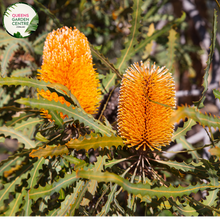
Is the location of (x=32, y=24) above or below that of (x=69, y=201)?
above

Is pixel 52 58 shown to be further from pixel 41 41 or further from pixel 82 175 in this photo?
pixel 41 41

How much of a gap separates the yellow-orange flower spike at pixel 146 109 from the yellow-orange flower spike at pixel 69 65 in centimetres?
13

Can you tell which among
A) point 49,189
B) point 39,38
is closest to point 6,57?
point 39,38

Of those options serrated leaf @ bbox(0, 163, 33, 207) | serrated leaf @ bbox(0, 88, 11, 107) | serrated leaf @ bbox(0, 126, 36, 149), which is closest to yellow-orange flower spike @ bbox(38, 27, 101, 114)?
serrated leaf @ bbox(0, 126, 36, 149)

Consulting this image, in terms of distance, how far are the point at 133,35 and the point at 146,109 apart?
0.33m

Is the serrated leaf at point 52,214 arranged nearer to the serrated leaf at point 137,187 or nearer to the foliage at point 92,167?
the foliage at point 92,167

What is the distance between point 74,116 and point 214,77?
1.04 metres

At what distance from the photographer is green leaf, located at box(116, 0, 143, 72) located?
2.43ft

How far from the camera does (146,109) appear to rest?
1.98ft

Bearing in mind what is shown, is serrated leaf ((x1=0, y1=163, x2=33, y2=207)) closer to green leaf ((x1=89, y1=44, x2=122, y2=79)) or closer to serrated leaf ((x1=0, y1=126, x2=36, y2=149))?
serrated leaf ((x1=0, y1=126, x2=36, y2=149))

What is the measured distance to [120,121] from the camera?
631 millimetres

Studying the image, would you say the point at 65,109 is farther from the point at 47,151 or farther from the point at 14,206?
the point at 14,206

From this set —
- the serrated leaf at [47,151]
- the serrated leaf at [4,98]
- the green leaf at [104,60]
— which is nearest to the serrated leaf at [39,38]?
the serrated leaf at [4,98]

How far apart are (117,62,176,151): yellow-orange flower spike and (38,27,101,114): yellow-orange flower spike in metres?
0.13
